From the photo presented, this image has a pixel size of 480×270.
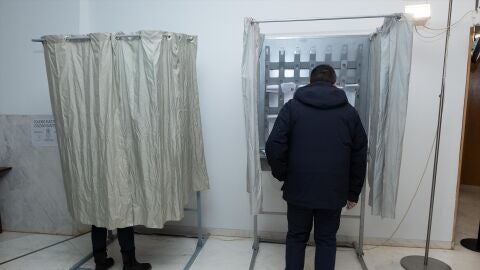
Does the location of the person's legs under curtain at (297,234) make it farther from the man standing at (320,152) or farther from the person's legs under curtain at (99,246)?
the person's legs under curtain at (99,246)

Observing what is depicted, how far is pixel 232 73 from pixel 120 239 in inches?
65.0

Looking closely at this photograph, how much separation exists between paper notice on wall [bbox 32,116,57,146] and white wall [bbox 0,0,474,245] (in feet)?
0.30

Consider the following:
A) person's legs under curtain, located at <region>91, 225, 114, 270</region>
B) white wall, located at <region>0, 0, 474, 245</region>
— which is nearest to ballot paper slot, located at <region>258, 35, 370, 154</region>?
white wall, located at <region>0, 0, 474, 245</region>

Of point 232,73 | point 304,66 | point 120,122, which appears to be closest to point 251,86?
point 304,66

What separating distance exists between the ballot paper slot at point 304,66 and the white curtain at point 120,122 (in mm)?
734

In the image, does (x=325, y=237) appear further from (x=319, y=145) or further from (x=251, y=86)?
(x=251, y=86)

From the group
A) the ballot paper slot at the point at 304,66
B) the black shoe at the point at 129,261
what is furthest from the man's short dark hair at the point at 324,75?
the black shoe at the point at 129,261

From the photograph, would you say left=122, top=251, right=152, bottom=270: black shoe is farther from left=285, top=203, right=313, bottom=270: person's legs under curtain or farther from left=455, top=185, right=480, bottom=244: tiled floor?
left=455, top=185, right=480, bottom=244: tiled floor

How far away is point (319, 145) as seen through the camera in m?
1.83

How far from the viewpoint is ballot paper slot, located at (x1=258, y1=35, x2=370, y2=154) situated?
2432 millimetres

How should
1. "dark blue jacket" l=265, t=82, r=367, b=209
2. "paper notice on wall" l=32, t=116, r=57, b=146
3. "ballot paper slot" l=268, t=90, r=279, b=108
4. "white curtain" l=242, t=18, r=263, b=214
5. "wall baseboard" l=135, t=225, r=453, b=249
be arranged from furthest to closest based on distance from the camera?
"paper notice on wall" l=32, t=116, r=57, b=146 → "wall baseboard" l=135, t=225, r=453, b=249 → "ballot paper slot" l=268, t=90, r=279, b=108 → "white curtain" l=242, t=18, r=263, b=214 → "dark blue jacket" l=265, t=82, r=367, b=209

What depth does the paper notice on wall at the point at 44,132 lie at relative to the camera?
297cm

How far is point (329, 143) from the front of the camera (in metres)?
1.82

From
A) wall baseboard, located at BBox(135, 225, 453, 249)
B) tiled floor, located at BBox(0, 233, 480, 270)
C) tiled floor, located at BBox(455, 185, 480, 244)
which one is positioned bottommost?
tiled floor, located at BBox(455, 185, 480, 244)
